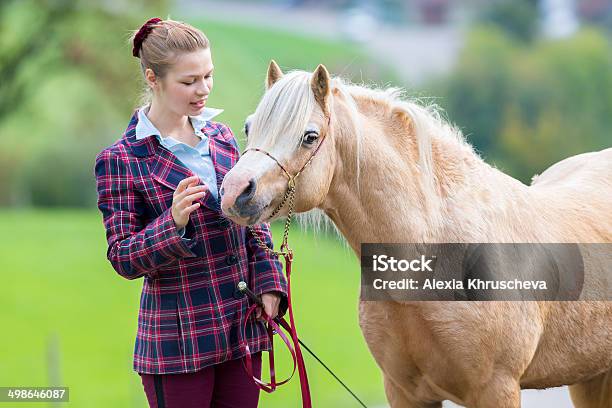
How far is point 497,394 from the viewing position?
10.6 ft

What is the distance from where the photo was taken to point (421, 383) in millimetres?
3369

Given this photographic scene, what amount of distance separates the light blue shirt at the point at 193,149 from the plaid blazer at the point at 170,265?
2cm

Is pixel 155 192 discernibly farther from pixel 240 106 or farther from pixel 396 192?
pixel 240 106

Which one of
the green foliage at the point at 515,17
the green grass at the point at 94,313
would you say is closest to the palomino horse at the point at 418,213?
the green grass at the point at 94,313

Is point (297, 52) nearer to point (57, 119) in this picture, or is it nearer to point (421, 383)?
point (57, 119)

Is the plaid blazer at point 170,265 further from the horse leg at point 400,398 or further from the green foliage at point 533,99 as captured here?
the green foliage at point 533,99

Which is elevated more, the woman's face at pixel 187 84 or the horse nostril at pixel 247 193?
the woman's face at pixel 187 84

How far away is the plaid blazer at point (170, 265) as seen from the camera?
2.98 metres

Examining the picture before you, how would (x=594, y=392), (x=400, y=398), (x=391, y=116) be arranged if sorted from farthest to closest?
(x=594, y=392)
(x=400, y=398)
(x=391, y=116)

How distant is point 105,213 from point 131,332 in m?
16.3

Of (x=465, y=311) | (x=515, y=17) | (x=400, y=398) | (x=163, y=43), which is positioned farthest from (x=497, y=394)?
(x=515, y=17)

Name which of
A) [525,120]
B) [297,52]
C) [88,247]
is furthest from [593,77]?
[88,247]

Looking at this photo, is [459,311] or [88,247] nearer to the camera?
[459,311]

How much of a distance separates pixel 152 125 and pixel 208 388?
35.2 inches
